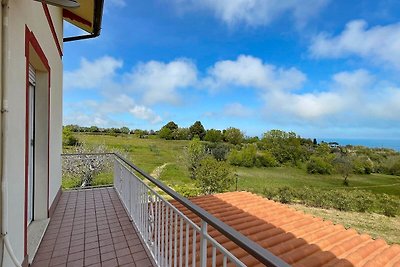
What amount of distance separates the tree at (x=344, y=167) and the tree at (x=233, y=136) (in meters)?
10.7

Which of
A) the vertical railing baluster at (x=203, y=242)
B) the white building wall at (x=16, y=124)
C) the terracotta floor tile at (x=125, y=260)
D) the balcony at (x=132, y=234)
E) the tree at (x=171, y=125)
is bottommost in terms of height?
the terracotta floor tile at (x=125, y=260)

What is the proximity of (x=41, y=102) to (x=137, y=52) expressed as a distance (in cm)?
1426

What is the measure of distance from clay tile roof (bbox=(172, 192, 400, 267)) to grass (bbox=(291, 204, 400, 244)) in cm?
816

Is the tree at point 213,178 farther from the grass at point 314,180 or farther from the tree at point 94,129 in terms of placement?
the tree at point 94,129

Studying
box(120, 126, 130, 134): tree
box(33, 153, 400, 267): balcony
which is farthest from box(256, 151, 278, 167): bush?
box(33, 153, 400, 267): balcony

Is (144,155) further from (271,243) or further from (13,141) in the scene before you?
(13,141)

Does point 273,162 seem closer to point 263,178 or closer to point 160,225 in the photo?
point 263,178

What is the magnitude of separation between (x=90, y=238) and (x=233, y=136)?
26.7 metres

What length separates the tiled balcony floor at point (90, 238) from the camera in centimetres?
255

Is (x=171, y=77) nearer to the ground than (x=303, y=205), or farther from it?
farther from it

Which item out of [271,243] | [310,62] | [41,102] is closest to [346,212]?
[310,62]

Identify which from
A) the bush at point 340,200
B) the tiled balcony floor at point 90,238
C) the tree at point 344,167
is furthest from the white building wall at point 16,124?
the tree at point 344,167

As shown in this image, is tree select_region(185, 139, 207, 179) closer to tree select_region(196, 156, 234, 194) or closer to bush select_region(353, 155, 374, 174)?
tree select_region(196, 156, 234, 194)

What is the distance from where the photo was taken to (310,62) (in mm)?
20391
